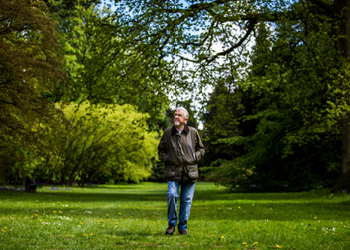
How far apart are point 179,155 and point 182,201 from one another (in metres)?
0.85

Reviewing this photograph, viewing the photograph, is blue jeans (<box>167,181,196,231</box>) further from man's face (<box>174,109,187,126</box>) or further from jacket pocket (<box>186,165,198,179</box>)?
man's face (<box>174,109,187,126</box>)

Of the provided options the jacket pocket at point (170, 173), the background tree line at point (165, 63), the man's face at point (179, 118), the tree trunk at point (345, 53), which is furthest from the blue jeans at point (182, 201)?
the tree trunk at point (345, 53)

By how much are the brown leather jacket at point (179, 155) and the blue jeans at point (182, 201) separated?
15cm

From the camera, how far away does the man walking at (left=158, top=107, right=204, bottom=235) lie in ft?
21.1

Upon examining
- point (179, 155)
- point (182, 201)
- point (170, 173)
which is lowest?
point (182, 201)

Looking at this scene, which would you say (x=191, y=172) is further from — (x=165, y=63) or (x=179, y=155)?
(x=165, y=63)

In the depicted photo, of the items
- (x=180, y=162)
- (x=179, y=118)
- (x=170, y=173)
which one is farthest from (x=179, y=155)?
(x=179, y=118)

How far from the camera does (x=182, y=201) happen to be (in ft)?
22.0

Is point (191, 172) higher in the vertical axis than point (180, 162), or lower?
lower

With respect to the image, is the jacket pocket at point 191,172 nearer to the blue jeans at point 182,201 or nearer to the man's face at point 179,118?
the blue jeans at point 182,201

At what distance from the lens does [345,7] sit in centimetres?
1399

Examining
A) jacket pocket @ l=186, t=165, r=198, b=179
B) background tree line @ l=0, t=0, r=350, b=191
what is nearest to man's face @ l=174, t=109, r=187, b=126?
jacket pocket @ l=186, t=165, r=198, b=179

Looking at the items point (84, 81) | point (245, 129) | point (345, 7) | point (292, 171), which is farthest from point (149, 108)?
point (245, 129)

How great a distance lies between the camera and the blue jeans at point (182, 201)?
21.2ft
